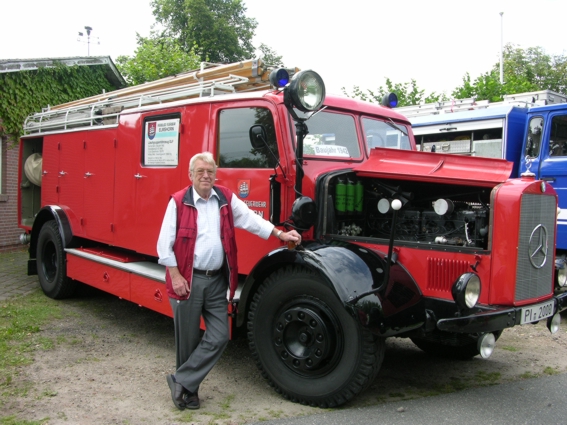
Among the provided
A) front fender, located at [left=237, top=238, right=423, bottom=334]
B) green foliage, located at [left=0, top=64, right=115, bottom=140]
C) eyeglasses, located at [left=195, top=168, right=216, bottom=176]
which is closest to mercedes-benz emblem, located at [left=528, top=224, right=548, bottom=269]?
front fender, located at [left=237, top=238, right=423, bottom=334]

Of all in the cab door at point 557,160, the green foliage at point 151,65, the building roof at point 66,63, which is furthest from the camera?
the green foliage at point 151,65

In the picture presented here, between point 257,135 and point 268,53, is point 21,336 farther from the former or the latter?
point 268,53

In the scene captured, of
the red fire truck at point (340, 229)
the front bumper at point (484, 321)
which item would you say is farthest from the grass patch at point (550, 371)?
the front bumper at point (484, 321)

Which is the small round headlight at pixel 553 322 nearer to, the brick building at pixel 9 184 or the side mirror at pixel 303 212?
the side mirror at pixel 303 212

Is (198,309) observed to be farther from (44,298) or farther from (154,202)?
(44,298)

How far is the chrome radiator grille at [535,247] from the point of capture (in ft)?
12.4

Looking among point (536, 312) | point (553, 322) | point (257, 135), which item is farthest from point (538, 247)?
point (257, 135)

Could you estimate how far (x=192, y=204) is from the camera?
394 centimetres

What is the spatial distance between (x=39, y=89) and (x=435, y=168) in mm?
11325

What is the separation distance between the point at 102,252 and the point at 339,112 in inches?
137

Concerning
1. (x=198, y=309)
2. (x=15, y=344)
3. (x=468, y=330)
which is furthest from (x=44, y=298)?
(x=468, y=330)

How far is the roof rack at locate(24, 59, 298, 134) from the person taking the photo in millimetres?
5363

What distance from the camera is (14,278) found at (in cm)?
895

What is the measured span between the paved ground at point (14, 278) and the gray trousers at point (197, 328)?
4.48 meters
